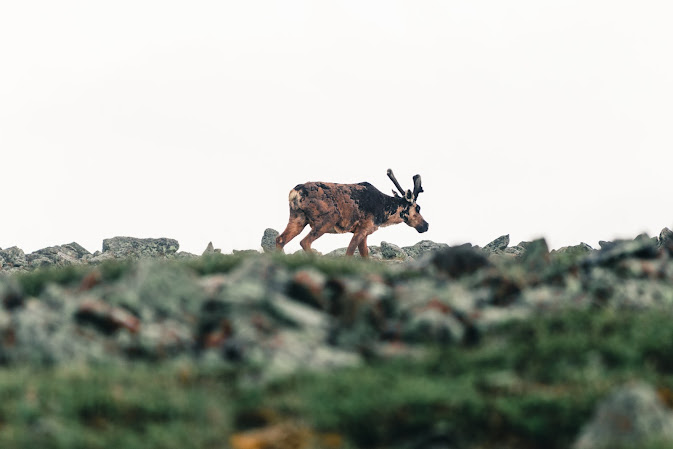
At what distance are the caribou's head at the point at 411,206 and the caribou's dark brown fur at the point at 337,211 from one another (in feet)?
3.29

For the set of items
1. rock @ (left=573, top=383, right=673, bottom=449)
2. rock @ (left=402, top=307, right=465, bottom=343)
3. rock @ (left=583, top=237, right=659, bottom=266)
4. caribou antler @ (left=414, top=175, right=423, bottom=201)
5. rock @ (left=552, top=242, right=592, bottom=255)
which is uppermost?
caribou antler @ (left=414, top=175, right=423, bottom=201)

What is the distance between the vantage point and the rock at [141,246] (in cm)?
3947

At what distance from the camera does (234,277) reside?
37.1ft

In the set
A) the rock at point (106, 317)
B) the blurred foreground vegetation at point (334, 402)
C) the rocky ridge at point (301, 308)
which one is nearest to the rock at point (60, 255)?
the rocky ridge at point (301, 308)

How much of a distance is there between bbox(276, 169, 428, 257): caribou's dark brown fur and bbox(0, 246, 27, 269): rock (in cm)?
1365

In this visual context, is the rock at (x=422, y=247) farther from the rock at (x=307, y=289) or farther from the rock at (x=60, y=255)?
the rock at (x=307, y=289)

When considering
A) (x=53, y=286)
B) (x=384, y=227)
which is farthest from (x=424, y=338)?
(x=384, y=227)

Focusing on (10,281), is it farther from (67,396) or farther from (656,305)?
(656,305)

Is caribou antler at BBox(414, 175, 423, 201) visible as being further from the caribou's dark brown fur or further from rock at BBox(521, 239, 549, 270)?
rock at BBox(521, 239, 549, 270)

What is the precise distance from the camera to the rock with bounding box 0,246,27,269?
36.9 m

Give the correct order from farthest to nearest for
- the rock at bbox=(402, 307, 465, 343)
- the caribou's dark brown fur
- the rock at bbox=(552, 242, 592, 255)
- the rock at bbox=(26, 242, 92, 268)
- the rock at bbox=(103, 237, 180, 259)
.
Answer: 1. the rock at bbox=(103, 237, 180, 259)
2. the rock at bbox=(26, 242, 92, 268)
3. the caribou's dark brown fur
4. the rock at bbox=(552, 242, 592, 255)
5. the rock at bbox=(402, 307, 465, 343)

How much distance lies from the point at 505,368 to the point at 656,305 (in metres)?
3.65

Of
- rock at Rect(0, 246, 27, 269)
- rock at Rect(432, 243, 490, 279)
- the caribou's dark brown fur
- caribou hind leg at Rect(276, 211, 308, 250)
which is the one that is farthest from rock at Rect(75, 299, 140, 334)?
rock at Rect(0, 246, 27, 269)

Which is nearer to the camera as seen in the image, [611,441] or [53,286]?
[611,441]
